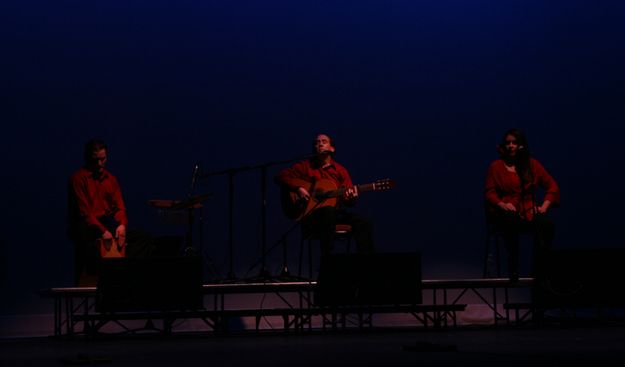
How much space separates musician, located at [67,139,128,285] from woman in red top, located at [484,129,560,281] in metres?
2.56

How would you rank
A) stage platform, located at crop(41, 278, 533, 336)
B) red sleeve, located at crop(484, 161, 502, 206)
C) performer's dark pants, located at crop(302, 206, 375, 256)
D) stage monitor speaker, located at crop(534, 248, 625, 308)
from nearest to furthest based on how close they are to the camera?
stage platform, located at crop(41, 278, 533, 336)
stage monitor speaker, located at crop(534, 248, 625, 308)
performer's dark pants, located at crop(302, 206, 375, 256)
red sleeve, located at crop(484, 161, 502, 206)

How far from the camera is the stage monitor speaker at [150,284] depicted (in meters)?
4.95

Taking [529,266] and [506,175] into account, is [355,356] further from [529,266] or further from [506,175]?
[529,266]

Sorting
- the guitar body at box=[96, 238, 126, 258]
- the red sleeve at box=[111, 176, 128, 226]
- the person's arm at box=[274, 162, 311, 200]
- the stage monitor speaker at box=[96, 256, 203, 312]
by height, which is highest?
the person's arm at box=[274, 162, 311, 200]

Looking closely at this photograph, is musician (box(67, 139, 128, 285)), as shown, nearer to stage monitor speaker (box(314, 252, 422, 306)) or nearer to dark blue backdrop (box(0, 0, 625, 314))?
dark blue backdrop (box(0, 0, 625, 314))

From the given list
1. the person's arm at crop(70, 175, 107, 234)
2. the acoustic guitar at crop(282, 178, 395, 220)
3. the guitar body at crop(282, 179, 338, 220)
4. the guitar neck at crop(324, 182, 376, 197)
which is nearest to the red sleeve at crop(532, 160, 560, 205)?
the acoustic guitar at crop(282, 178, 395, 220)

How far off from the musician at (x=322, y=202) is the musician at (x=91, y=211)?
1.19m

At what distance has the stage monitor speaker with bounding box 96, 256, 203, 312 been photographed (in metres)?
4.95

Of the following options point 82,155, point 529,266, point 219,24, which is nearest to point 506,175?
point 529,266

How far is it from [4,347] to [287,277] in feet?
6.46

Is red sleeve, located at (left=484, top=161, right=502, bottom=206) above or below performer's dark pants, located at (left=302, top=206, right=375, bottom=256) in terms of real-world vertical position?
above

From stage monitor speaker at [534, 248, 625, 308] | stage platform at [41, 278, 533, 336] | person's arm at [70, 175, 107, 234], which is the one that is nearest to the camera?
stage platform at [41, 278, 533, 336]

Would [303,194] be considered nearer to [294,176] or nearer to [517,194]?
[294,176]

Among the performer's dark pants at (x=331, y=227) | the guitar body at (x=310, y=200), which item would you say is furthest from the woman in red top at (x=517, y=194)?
the guitar body at (x=310, y=200)
